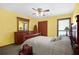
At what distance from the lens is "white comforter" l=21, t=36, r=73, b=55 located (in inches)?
63.9

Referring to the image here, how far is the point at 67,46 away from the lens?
5.33ft

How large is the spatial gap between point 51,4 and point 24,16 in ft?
1.68

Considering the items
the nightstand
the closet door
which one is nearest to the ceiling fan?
the closet door

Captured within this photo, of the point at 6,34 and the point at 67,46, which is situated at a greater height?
the point at 6,34

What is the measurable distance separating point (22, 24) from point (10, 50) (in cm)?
50

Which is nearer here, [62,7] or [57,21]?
[62,7]

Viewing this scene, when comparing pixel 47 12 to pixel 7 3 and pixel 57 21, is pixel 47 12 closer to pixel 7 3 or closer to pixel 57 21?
pixel 57 21

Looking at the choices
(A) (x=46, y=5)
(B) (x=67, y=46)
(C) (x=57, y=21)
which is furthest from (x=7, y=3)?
(B) (x=67, y=46)

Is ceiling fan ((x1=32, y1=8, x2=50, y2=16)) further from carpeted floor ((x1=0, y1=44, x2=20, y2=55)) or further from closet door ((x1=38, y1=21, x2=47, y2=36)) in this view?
carpeted floor ((x1=0, y1=44, x2=20, y2=55))

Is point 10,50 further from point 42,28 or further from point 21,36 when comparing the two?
point 42,28

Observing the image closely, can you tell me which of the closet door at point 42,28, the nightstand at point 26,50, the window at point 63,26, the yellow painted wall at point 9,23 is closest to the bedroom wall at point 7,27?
the yellow painted wall at point 9,23

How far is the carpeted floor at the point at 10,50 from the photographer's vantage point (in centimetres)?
166

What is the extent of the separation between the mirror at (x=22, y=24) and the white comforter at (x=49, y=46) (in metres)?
0.24

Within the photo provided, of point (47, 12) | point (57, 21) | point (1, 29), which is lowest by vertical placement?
point (1, 29)
